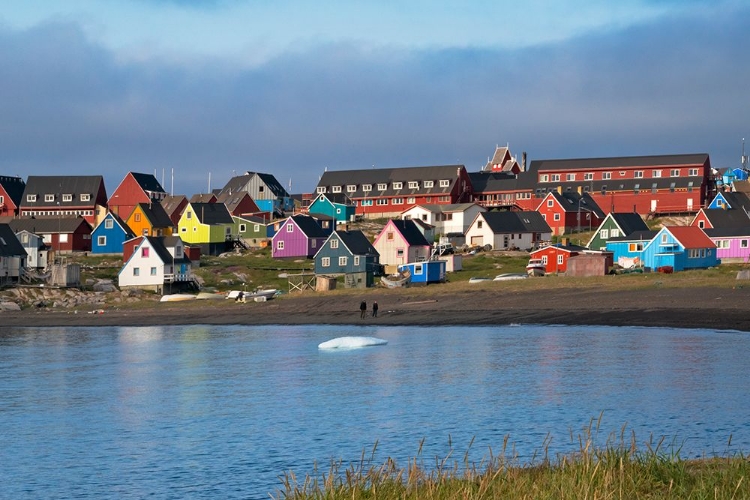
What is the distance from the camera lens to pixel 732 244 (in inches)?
3612

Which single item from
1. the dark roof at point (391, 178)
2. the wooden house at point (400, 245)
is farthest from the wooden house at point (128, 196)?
the wooden house at point (400, 245)

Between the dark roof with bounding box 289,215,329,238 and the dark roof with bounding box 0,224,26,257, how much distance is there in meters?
26.1

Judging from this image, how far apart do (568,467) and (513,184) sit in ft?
411

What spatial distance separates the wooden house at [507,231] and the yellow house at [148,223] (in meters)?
34.2

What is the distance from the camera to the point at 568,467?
19172mm

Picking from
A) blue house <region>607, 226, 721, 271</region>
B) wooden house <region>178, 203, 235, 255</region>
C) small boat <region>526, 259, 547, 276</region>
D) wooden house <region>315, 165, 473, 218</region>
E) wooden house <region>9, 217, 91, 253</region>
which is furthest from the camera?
wooden house <region>315, 165, 473, 218</region>

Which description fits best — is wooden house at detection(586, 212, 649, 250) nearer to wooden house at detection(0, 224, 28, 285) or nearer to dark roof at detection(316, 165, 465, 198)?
dark roof at detection(316, 165, 465, 198)

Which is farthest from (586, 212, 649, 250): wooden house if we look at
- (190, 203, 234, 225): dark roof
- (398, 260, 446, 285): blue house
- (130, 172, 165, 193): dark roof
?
(130, 172, 165, 193): dark roof

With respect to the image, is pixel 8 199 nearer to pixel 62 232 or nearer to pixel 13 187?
pixel 13 187

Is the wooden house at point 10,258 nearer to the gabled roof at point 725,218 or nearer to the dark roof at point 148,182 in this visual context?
the dark roof at point 148,182

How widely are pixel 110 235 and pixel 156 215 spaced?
12.1m

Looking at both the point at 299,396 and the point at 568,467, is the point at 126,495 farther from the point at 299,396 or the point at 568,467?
the point at 299,396

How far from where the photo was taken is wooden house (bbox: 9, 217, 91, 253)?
112m

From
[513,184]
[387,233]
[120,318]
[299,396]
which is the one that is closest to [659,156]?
[513,184]
